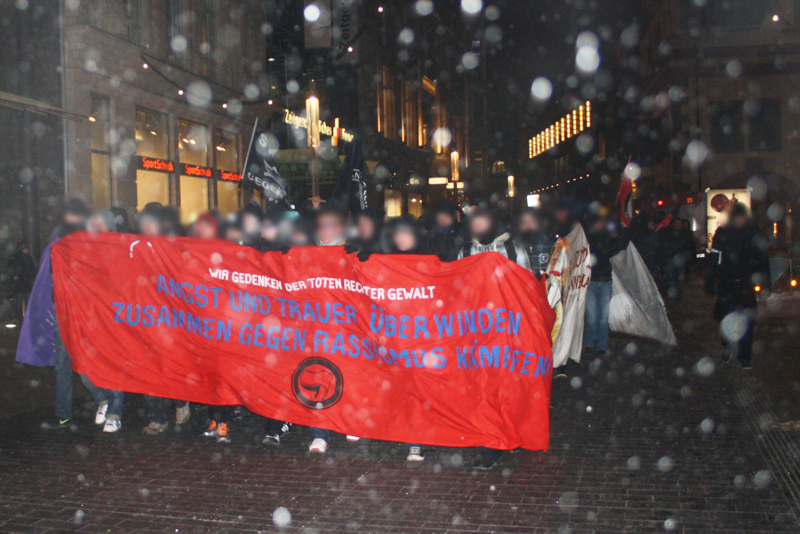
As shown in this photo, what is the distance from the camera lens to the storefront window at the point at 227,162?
21.6 metres

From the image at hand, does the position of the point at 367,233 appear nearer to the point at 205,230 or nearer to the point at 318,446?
the point at 205,230

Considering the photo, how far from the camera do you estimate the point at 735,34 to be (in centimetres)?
3516

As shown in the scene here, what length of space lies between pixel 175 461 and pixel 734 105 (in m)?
34.9

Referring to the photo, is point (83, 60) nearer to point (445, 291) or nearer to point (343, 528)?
point (445, 291)

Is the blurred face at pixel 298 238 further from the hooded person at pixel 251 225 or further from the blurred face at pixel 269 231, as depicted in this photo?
the hooded person at pixel 251 225

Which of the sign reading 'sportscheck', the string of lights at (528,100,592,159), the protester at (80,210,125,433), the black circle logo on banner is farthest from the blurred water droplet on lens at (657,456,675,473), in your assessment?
the string of lights at (528,100,592,159)

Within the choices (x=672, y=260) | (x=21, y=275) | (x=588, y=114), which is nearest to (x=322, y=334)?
(x=21, y=275)

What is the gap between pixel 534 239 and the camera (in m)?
7.28

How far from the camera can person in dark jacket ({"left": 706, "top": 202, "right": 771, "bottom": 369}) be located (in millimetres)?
9180

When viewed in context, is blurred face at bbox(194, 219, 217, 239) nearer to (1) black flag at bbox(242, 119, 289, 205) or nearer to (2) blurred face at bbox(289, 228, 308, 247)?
(2) blurred face at bbox(289, 228, 308, 247)

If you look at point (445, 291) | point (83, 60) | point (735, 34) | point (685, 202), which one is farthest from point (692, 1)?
point (445, 291)

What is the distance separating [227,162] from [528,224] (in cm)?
1684

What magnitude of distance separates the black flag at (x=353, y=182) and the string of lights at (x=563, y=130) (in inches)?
2501

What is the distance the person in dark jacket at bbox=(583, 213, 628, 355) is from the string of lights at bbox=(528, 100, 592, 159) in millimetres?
62513
